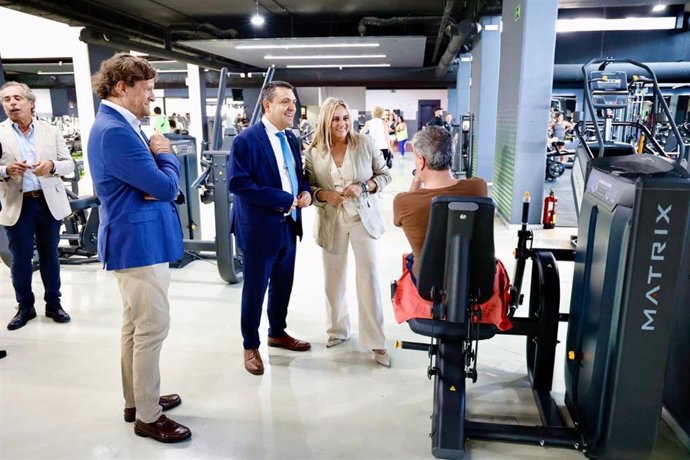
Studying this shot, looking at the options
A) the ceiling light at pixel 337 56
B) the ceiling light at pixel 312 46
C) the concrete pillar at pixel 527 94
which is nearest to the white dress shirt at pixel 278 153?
the concrete pillar at pixel 527 94

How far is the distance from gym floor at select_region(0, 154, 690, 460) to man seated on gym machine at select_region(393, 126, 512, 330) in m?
0.55

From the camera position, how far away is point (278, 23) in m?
12.5

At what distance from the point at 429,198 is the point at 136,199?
114cm

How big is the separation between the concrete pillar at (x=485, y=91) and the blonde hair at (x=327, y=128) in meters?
7.39

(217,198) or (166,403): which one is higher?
(217,198)

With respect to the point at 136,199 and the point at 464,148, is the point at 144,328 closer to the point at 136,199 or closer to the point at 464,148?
the point at 136,199

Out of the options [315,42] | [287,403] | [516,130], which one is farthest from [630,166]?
[315,42]

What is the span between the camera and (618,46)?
14.3 meters

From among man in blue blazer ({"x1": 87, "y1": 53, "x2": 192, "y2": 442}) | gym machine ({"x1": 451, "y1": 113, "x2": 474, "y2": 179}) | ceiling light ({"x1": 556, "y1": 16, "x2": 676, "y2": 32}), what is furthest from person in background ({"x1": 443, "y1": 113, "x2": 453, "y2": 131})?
man in blue blazer ({"x1": 87, "y1": 53, "x2": 192, "y2": 442})

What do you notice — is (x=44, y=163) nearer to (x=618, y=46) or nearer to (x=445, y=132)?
(x=445, y=132)

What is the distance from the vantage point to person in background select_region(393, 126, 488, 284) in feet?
6.70

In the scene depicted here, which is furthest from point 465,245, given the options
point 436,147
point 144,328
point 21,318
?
point 21,318

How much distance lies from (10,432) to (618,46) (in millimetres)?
16393

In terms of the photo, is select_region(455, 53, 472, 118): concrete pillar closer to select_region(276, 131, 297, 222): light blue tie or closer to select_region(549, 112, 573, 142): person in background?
select_region(549, 112, 573, 142): person in background
